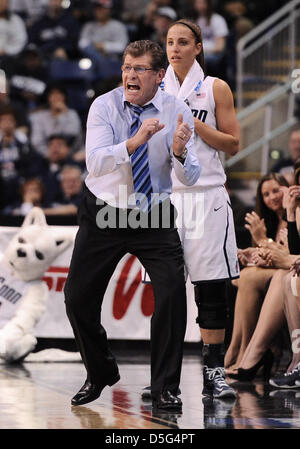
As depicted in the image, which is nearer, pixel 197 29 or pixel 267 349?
pixel 197 29

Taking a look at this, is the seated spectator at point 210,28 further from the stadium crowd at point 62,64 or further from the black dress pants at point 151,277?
the black dress pants at point 151,277

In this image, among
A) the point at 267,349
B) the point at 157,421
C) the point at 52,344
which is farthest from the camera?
the point at 52,344

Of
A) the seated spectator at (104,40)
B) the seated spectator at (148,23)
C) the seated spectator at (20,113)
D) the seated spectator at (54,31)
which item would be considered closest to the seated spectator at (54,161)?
the seated spectator at (20,113)

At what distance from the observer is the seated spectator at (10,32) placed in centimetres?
1435

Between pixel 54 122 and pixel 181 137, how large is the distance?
26.8 feet

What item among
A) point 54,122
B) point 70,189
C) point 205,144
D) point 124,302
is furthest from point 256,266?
point 54,122

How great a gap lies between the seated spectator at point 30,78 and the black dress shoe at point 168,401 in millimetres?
8786

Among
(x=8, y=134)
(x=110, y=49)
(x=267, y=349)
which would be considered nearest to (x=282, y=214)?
(x=267, y=349)

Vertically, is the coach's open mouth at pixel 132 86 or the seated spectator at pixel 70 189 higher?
the coach's open mouth at pixel 132 86

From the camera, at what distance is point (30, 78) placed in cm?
1382

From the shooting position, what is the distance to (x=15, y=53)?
561 inches

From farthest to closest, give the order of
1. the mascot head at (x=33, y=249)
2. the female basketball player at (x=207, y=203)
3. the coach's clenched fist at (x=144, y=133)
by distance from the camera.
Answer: the mascot head at (x=33, y=249), the female basketball player at (x=207, y=203), the coach's clenched fist at (x=144, y=133)

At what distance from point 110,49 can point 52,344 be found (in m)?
6.34

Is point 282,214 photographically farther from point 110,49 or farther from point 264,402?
point 110,49
